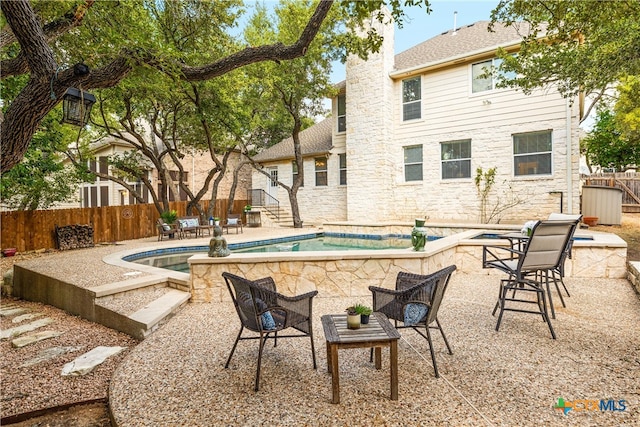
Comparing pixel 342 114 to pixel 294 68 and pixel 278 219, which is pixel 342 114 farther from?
pixel 278 219

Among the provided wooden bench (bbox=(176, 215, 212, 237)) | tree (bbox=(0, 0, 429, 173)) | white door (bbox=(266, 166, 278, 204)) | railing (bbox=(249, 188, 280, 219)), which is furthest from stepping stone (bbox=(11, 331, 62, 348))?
white door (bbox=(266, 166, 278, 204))

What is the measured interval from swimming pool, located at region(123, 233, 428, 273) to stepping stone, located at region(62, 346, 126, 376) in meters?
3.76

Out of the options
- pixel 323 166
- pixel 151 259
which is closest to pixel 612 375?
pixel 151 259

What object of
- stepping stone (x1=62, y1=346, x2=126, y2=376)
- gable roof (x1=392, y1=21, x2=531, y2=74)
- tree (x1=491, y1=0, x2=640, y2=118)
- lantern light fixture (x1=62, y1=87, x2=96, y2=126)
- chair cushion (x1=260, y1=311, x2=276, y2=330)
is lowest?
stepping stone (x1=62, y1=346, x2=126, y2=376)

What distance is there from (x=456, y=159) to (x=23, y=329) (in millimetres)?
12382

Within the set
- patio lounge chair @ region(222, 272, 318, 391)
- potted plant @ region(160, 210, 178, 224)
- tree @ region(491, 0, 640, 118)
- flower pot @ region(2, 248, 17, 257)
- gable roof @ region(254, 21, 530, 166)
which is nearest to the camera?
patio lounge chair @ region(222, 272, 318, 391)

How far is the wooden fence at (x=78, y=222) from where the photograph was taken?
31.6 ft

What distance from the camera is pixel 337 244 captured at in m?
10.7

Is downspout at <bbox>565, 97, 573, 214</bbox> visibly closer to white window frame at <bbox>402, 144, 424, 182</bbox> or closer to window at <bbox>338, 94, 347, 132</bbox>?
white window frame at <bbox>402, 144, 424, 182</bbox>

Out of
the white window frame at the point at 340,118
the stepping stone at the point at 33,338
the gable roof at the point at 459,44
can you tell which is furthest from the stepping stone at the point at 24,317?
the gable roof at the point at 459,44

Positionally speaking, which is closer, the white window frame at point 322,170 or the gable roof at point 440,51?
the gable roof at point 440,51

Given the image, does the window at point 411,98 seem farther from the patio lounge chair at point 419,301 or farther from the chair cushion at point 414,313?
the chair cushion at point 414,313

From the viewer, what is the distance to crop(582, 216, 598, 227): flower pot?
9.84m

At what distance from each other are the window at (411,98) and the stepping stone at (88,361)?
1246 centimetres
